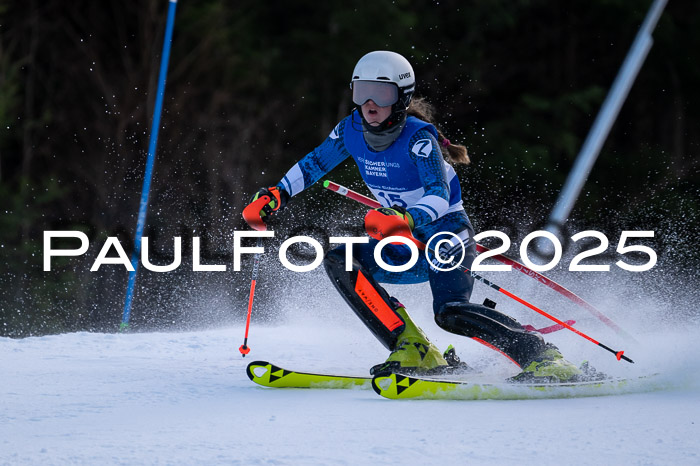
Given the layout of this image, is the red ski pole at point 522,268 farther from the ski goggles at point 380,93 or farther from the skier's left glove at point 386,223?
the skier's left glove at point 386,223

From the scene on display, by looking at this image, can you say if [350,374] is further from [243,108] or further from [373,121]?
[243,108]

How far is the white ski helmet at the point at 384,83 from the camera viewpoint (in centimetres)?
425

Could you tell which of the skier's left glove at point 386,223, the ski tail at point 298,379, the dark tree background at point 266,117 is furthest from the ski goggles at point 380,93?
the dark tree background at point 266,117

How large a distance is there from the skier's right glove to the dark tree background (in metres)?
6.86

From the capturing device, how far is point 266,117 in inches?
644

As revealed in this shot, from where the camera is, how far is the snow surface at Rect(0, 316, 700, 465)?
2.94 metres

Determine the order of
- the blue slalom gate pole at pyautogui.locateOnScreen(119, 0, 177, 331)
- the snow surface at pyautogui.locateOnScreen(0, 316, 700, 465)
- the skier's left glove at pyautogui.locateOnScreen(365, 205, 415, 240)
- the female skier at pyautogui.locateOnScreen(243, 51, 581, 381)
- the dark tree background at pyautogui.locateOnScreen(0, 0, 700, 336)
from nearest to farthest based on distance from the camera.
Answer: the snow surface at pyautogui.locateOnScreen(0, 316, 700, 465), the skier's left glove at pyautogui.locateOnScreen(365, 205, 415, 240), the female skier at pyautogui.locateOnScreen(243, 51, 581, 381), the blue slalom gate pole at pyautogui.locateOnScreen(119, 0, 177, 331), the dark tree background at pyautogui.locateOnScreen(0, 0, 700, 336)

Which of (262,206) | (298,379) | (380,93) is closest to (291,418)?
(298,379)

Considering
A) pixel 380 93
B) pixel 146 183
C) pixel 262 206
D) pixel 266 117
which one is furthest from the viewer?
Answer: pixel 266 117

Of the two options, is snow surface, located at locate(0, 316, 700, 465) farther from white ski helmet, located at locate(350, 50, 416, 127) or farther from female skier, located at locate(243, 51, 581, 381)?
white ski helmet, located at locate(350, 50, 416, 127)

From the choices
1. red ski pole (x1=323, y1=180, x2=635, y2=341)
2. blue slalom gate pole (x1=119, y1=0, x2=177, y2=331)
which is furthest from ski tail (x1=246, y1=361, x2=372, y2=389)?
blue slalom gate pole (x1=119, y1=0, x2=177, y2=331)

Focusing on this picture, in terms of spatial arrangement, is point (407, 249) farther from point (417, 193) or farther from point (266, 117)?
point (266, 117)

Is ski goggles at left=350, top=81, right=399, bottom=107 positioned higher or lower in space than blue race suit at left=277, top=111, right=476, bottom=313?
higher

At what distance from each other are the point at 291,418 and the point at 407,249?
1.24 m
